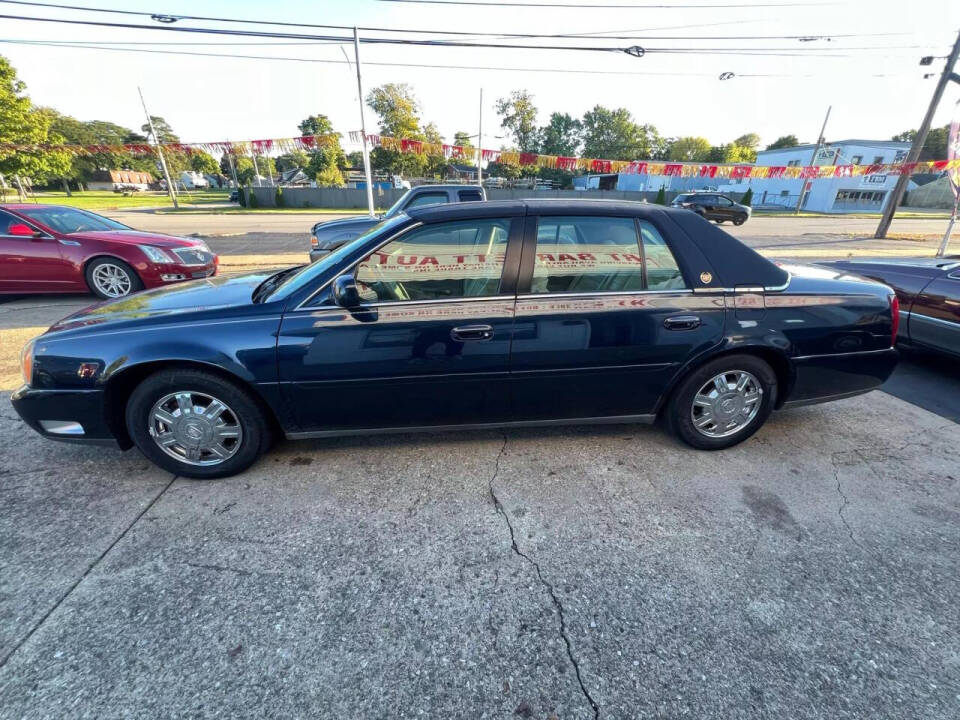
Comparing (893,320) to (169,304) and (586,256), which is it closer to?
(586,256)

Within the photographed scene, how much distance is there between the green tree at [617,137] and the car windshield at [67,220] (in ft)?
281

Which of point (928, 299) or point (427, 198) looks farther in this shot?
point (427, 198)

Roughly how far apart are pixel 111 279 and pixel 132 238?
65cm

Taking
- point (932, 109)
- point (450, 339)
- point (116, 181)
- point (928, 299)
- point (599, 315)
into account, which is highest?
point (932, 109)

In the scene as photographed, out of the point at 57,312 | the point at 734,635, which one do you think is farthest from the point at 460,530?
the point at 57,312

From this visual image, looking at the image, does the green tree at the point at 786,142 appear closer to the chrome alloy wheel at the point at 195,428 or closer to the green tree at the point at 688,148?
the green tree at the point at 688,148

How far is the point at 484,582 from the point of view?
79.3 inches

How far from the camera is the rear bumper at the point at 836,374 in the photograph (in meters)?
2.89

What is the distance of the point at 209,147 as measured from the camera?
18484 mm

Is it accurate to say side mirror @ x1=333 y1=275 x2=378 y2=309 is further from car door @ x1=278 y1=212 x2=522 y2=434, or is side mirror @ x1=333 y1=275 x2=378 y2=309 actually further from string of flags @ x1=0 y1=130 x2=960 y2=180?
string of flags @ x1=0 y1=130 x2=960 y2=180

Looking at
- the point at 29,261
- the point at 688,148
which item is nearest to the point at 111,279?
the point at 29,261

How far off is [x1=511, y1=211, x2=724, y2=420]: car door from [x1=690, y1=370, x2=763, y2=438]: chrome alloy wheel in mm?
324

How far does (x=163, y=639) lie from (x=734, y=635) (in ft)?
7.51

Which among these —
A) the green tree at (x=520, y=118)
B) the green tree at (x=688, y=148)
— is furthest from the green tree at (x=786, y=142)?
the green tree at (x=520, y=118)
